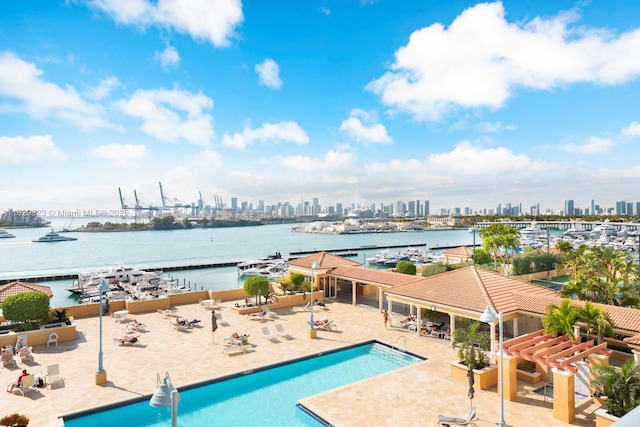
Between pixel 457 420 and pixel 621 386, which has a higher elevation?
pixel 621 386

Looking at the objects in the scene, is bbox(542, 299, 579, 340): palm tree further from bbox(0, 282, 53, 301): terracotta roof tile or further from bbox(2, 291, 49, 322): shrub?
bbox(0, 282, 53, 301): terracotta roof tile

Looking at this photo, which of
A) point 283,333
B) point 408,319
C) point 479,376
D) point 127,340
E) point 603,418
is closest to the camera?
point 603,418

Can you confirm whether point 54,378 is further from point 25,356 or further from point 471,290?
point 471,290

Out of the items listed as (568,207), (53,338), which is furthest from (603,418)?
(568,207)

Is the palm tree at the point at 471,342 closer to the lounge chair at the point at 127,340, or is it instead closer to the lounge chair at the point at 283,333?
the lounge chair at the point at 283,333

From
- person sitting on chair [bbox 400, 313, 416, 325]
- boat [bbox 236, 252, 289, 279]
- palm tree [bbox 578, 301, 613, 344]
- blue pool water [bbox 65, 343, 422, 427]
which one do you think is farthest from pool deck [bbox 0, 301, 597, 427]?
boat [bbox 236, 252, 289, 279]

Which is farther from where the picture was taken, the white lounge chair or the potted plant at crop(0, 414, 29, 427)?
the white lounge chair
